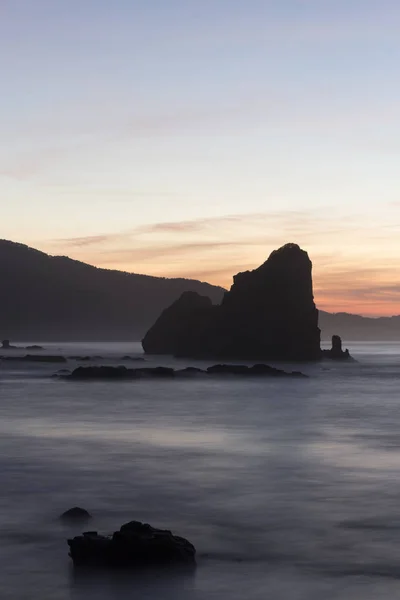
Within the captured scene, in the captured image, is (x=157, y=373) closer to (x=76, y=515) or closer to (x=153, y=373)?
(x=153, y=373)

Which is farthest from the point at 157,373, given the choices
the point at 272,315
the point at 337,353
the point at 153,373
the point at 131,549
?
the point at 131,549

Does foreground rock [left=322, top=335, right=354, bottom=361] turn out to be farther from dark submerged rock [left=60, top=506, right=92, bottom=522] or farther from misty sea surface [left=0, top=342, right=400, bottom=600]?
dark submerged rock [left=60, top=506, right=92, bottom=522]

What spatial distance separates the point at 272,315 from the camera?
15150 cm

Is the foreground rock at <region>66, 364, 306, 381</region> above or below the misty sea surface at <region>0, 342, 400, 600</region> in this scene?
above

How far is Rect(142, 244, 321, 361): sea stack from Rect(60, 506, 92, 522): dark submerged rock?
129 m

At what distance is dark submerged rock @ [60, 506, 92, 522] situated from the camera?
2261 cm

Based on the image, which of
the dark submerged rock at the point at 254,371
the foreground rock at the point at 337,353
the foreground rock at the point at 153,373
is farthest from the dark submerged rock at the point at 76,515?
the foreground rock at the point at 337,353

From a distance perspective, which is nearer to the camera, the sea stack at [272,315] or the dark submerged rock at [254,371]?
the dark submerged rock at [254,371]

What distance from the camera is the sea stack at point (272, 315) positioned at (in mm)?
152125

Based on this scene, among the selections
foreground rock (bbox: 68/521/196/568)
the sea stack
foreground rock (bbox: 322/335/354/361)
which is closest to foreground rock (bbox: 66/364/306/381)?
the sea stack

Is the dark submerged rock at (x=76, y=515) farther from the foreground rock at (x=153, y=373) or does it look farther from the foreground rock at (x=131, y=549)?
the foreground rock at (x=153, y=373)

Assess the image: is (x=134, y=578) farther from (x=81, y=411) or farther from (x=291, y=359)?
(x=291, y=359)

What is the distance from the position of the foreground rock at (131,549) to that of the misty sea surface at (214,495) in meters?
0.49

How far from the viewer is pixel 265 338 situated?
15225 centimetres
